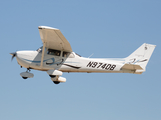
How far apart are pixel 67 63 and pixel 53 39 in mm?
1722

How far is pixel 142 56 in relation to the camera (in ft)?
59.6

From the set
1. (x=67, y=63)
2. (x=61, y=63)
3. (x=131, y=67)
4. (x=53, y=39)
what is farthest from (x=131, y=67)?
(x=53, y=39)

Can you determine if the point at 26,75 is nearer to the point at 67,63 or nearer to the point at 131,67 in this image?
the point at 67,63

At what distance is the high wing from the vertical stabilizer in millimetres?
3976

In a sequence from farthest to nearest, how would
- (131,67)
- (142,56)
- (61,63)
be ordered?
1. (142,56)
2. (131,67)
3. (61,63)

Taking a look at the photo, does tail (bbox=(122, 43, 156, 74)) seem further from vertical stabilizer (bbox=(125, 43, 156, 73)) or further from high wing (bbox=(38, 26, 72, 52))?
high wing (bbox=(38, 26, 72, 52))

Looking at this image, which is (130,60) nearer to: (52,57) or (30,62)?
(52,57)

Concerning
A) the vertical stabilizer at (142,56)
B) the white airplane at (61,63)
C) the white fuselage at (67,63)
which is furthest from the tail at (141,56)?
the white fuselage at (67,63)

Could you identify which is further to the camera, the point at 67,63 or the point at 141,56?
the point at 141,56

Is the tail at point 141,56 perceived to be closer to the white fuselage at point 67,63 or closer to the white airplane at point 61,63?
the white airplane at point 61,63

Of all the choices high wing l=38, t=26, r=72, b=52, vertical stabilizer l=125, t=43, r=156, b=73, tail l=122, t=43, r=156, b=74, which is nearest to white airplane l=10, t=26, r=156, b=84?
high wing l=38, t=26, r=72, b=52

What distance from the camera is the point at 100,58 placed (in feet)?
58.2

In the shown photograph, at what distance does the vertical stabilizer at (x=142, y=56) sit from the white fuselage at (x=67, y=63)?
1.10 metres

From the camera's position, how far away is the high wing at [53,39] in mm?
15375
